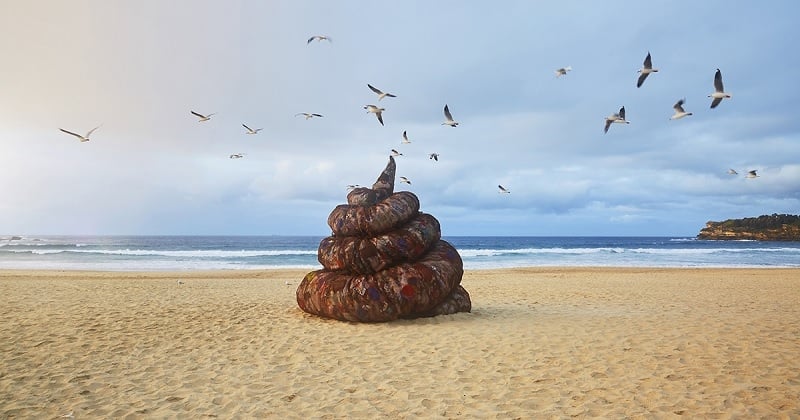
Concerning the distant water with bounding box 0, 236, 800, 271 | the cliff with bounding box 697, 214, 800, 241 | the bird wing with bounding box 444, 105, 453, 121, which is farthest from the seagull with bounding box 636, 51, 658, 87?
the cliff with bounding box 697, 214, 800, 241

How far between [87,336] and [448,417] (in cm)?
701

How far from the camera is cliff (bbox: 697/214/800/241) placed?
299 ft

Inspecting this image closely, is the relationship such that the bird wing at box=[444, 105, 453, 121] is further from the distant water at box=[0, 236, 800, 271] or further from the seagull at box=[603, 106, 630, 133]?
the distant water at box=[0, 236, 800, 271]

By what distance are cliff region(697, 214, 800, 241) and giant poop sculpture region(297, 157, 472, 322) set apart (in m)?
108

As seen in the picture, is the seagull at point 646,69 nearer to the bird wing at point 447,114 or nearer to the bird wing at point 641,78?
the bird wing at point 641,78

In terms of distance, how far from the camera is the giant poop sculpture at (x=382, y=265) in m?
9.17

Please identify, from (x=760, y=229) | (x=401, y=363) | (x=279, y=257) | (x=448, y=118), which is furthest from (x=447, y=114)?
(x=760, y=229)

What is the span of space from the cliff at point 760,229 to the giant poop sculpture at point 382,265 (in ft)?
354

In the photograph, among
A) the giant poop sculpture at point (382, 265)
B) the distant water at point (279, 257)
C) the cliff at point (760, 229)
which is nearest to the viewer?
the giant poop sculpture at point (382, 265)

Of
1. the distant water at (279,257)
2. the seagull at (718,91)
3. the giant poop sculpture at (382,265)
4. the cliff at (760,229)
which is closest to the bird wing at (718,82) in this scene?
the seagull at (718,91)

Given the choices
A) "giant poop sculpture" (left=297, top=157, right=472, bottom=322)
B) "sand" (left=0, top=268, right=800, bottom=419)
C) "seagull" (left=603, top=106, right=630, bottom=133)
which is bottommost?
"sand" (left=0, top=268, right=800, bottom=419)

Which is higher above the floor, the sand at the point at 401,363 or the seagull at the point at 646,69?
the seagull at the point at 646,69

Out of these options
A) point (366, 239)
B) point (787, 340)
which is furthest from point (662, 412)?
point (366, 239)

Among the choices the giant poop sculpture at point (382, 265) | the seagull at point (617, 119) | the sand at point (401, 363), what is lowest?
the sand at point (401, 363)
